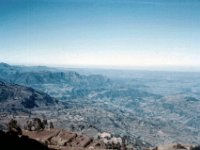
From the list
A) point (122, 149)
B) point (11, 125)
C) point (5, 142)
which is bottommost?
point (122, 149)

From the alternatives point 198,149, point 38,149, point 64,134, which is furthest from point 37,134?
point 198,149

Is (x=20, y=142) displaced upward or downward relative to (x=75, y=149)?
upward

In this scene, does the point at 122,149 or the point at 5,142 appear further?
Result: the point at 122,149

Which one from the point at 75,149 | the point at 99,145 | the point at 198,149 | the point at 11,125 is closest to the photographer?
the point at 75,149

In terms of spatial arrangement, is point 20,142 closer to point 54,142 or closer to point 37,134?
point 54,142

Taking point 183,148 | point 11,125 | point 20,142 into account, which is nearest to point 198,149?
point 183,148

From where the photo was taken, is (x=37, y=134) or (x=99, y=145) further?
(x=37, y=134)

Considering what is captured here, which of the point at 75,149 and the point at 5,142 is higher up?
the point at 5,142

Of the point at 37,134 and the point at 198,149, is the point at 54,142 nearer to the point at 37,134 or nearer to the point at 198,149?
the point at 37,134

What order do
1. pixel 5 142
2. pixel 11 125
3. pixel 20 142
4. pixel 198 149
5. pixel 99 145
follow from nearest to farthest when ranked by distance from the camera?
pixel 5 142
pixel 20 142
pixel 198 149
pixel 99 145
pixel 11 125
